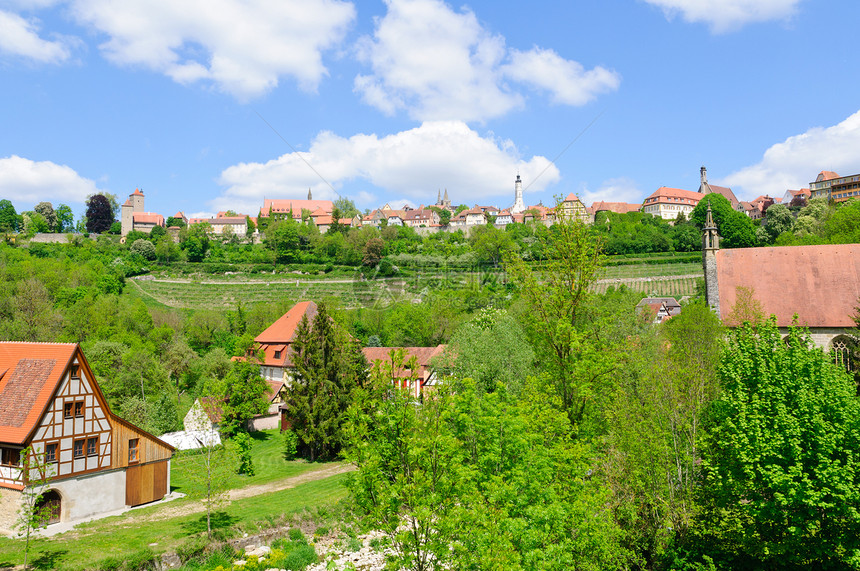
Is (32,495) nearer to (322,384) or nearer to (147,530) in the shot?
(147,530)

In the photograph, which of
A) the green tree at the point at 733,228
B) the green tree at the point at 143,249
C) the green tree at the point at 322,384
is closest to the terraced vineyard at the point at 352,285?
the green tree at the point at 733,228

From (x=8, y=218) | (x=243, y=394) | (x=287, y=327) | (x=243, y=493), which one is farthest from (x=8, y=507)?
(x=8, y=218)

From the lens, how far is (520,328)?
36781 millimetres

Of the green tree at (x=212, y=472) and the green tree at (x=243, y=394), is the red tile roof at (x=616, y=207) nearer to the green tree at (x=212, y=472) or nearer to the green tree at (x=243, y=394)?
the green tree at (x=243, y=394)

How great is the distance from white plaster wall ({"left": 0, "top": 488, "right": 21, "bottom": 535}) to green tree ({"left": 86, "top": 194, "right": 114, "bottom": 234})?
4617 inches

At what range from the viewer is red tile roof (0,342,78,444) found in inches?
833

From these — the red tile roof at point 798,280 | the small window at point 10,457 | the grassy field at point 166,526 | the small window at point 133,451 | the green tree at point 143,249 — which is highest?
the green tree at point 143,249

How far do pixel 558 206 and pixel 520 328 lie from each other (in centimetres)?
2252

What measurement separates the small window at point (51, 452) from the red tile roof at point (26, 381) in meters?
1.05

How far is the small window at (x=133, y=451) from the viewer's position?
24125 millimetres

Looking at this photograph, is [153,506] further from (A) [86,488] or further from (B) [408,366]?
(B) [408,366]

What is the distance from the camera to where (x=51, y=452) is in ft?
70.5

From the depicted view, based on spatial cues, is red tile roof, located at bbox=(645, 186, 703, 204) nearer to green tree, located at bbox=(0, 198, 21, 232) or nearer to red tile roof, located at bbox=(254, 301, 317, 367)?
red tile roof, located at bbox=(254, 301, 317, 367)

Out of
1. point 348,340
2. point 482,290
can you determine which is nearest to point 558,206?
point 348,340
